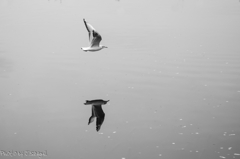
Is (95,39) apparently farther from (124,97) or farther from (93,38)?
(124,97)

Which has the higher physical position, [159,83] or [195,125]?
[159,83]

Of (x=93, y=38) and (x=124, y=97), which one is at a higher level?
(x=93, y=38)

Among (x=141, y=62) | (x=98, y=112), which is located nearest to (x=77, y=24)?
(x=141, y=62)

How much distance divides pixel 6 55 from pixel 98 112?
2215 cm

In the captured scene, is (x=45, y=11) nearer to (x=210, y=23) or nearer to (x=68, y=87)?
(x=210, y=23)

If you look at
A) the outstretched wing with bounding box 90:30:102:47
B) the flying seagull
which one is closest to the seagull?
the outstretched wing with bounding box 90:30:102:47

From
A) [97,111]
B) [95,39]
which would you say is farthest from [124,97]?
[95,39]

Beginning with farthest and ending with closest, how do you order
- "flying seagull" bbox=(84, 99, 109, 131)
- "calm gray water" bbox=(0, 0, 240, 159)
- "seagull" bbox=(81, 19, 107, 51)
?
1. "seagull" bbox=(81, 19, 107, 51)
2. "flying seagull" bbox=(84, 99, 109, 131)
3. "calm gray water" bbox=(0, 0, 240, 159)

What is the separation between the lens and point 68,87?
2355 cm

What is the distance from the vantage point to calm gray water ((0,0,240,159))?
15.0m

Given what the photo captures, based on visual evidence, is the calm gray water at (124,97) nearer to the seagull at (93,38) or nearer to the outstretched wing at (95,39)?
the seagull at (93,38)

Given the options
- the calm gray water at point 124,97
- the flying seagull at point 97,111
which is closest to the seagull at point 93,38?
the flying seagull at point 97,111

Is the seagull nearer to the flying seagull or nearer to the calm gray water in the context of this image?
the flying seagull

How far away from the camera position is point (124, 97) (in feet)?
69.8
